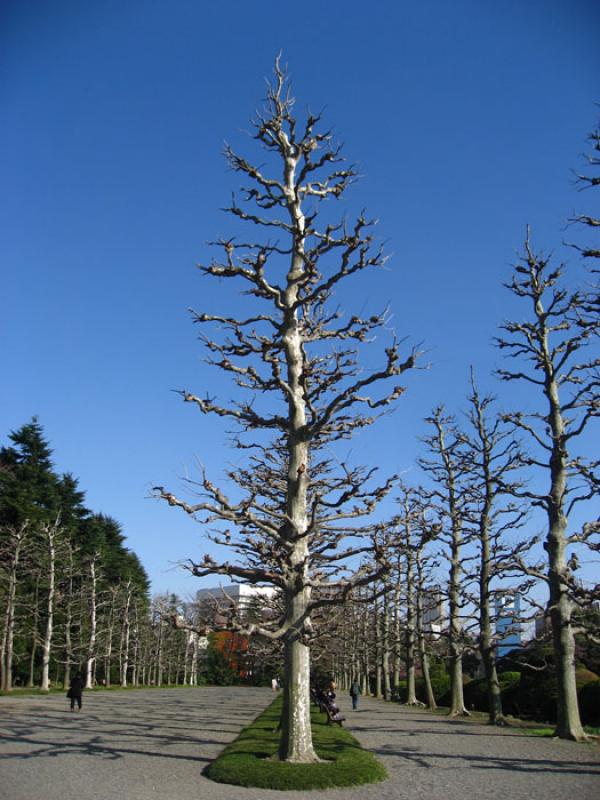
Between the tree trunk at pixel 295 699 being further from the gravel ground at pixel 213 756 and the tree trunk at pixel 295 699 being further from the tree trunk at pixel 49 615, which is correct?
the tree trunk at pixel 49 615

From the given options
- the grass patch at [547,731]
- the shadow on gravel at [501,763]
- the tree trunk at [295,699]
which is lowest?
the grass patch at [547,731]

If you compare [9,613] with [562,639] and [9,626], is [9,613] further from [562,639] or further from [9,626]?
[562,639]

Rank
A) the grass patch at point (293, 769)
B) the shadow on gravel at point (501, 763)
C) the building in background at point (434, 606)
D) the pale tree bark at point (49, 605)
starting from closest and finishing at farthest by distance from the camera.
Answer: the grass patch at point (293, 769)
the shadow on gravel at point (501, 763)
the building in background at point (434, 606)
the pale tree bark at point (49, 605)

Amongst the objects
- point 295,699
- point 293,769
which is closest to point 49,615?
point 295,699

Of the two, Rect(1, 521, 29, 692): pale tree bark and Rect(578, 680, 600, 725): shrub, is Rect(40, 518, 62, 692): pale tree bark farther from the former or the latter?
Rect(578, 680, 600, 725): shrub

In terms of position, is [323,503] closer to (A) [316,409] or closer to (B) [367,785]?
(A) [316,409]

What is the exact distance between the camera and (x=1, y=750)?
14508 millimetres

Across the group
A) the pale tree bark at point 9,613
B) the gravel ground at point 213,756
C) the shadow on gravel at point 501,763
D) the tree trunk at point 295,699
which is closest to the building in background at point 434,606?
the gravel ground at point 213,756

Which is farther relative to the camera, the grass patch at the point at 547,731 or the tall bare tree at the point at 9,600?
the tall bare tree at the point at 9,600

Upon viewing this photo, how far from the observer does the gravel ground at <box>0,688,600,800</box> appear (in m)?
10.1

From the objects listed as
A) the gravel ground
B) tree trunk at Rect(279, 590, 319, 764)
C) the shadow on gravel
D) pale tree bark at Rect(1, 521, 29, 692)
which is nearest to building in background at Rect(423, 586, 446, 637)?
the gravel ground

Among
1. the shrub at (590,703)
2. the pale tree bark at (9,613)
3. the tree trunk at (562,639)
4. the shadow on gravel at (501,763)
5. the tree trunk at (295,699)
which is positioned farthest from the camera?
the pale tree bark at (9,613)

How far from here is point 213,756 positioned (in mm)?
14195

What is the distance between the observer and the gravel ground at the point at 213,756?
10.1 metres
